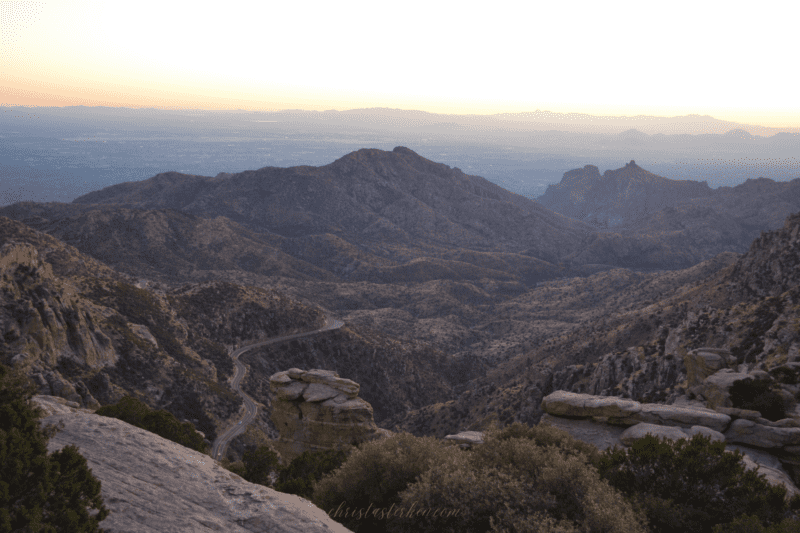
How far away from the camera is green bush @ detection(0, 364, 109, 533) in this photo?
34.2 feet

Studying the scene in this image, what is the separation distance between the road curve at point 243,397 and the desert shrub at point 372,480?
42.4 metres

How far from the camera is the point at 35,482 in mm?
11336

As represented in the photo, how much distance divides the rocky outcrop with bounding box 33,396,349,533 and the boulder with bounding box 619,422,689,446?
16.0 m

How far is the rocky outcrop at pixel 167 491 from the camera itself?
13656mm

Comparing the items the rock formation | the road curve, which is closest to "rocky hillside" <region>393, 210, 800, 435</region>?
the rock formation

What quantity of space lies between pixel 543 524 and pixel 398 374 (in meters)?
93.7

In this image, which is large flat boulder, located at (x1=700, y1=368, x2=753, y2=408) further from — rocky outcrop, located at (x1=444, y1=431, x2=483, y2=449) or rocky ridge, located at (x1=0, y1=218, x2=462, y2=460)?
rocky ridge, located at (x1=0, y1=218, x2=462, y2=460)

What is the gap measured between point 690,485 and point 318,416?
29552 mm

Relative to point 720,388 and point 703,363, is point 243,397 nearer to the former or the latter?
point 703,363

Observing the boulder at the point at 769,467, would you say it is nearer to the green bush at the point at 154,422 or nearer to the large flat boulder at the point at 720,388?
the large flat boulder at the point at 720,388

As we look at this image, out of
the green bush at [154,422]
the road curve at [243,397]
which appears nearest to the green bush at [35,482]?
the green bush at [154,422]

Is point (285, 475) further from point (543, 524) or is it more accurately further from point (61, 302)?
point (61, 302)

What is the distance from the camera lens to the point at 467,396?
257 feet

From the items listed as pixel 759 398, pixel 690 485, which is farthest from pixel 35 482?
pixel 759 398
